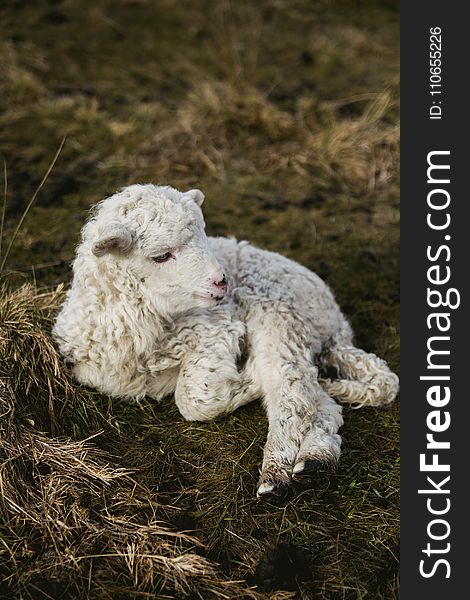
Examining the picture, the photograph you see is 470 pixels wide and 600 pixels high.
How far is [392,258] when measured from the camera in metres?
7.34

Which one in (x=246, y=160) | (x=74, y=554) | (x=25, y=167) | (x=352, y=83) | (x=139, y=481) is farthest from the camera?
(x=352, y=83)

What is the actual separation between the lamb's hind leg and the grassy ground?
0.58 feet

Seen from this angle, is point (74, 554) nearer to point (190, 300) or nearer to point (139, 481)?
point (139, 481)

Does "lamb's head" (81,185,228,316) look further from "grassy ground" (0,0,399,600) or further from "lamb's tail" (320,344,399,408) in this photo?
"lamb's tail" (320,344,399,408)

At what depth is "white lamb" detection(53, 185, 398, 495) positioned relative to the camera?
4.47 metres

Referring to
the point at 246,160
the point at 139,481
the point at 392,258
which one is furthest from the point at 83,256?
the point at 246,160

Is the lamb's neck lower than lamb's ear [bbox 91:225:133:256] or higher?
lower

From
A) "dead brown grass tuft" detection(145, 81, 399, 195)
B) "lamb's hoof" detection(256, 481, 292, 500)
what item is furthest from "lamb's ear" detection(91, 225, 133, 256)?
"dead brown grass tuft" detection(145, 81, 399, 195)

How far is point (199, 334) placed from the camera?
4.93 meters

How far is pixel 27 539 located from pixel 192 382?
4.72 ft

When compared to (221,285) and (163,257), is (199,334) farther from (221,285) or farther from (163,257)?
(163,257)

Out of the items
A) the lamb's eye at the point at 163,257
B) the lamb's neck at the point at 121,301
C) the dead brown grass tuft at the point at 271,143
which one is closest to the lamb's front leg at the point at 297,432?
the lamb's neck at the point at 121,301

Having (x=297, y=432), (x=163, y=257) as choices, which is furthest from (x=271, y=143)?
(x=297, y=432)

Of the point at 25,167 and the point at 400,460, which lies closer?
the point at 400,460
